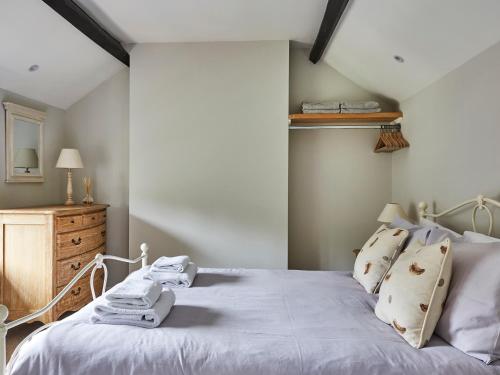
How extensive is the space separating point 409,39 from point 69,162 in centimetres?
324

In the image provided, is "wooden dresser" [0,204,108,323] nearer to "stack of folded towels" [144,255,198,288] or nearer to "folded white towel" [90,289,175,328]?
"stack of folded towels" [144,255,198,288]

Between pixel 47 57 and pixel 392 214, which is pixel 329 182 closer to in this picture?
pixel 392 214

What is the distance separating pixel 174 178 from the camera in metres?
3.19

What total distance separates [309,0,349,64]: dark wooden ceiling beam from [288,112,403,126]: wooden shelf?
65 centimetres

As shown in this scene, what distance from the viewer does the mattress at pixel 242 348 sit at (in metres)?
1.10

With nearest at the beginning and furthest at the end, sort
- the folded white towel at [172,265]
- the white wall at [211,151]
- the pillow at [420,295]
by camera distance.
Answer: the pillow at [420,295] < the folded white towel at [172,265] < the white wall at [211,151]

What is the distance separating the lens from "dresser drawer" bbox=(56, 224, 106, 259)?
2.58 metres

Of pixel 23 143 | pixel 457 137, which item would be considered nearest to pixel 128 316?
pixel 457 137

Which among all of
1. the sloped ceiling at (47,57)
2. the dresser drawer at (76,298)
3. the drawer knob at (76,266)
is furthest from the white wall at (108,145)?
the drawer knob at (76,266)

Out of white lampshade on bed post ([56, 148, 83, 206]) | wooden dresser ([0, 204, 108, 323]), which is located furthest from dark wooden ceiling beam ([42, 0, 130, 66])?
wooden dresser ([0, 204, 108, 323])

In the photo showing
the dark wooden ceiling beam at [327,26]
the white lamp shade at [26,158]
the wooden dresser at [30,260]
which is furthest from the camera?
the white lamp shade at [26,158]

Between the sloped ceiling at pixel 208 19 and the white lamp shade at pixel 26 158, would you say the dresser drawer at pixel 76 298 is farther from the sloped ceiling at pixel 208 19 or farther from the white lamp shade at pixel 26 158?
the sloped ceiling at pixel 208 19

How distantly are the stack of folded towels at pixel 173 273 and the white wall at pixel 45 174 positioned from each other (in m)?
1.82

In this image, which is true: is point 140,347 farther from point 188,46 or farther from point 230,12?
point 188,46
